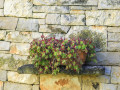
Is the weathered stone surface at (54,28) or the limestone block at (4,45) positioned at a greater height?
the weathered stone surface at (54,28)

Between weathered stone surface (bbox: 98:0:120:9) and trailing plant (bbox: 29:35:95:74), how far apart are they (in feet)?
1.77

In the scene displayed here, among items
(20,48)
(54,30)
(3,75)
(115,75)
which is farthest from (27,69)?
(115,75)

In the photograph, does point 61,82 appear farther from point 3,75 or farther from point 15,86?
point 3,75

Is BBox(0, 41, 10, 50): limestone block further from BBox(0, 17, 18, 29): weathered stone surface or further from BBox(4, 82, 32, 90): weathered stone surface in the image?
BBox(4, 82, 32, 90): weathered stone surface

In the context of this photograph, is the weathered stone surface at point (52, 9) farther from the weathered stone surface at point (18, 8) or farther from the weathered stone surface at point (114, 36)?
the weathered stone surface at point (114, 36)

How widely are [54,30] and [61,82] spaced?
72 cm

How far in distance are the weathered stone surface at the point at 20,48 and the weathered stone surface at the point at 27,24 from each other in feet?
0.75

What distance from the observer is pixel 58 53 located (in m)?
2.68

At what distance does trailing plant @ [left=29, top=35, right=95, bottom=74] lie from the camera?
2.69m

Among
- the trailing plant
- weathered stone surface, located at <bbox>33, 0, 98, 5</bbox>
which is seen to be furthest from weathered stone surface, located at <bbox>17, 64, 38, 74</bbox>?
weathered stone surface, located at <bbox>33, 0, 98, 5</bbox>

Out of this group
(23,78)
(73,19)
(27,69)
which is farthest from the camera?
(23,78)

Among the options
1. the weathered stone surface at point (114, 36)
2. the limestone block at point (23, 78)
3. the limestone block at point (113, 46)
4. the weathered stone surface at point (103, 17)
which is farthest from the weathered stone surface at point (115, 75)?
the limestone block at point (23, 78)

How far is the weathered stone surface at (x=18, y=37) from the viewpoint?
3219 millimetres

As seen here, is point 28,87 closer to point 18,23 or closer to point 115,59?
point 18,23
